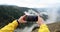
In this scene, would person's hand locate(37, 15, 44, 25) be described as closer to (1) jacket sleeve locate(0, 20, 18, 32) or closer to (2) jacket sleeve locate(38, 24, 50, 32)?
(2) jacket sleeve locate(38, 24, 50, 32)

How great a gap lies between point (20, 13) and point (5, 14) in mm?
117

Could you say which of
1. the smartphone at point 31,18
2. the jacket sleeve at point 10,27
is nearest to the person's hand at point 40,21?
the smartphone at point 31,18

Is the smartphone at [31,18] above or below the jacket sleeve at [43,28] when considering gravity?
above

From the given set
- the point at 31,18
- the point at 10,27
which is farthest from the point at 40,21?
the point at 10,27

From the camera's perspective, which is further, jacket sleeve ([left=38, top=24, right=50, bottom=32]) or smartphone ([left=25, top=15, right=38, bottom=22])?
smartphone ([left=25, top=15, right=38, bottom=22])

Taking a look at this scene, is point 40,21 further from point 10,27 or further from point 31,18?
point 10,27

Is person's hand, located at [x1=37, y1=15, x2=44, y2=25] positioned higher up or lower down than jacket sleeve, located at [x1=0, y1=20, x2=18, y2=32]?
higher up

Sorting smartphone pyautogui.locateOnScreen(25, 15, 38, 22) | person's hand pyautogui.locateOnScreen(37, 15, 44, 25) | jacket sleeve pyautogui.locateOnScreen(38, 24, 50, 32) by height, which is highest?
smartphone pyautogui.locateOnScreen(25, 15, 38, 22)

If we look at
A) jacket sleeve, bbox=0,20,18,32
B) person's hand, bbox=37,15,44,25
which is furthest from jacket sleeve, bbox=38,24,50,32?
jacket sleeve, bbox=0,20,18,32

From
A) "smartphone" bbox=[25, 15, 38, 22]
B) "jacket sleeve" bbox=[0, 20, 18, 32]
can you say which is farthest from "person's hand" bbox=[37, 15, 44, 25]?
Result: "jacket sleeve" bbox=[0, 20, 18, 32]

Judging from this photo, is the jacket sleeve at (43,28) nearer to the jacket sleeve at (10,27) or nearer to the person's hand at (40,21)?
the person's hand at (40,21)

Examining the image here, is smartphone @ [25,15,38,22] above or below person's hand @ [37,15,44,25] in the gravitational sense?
above

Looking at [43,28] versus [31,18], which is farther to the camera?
[31,18]

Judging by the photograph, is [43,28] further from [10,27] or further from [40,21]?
[10,27]
